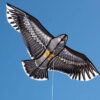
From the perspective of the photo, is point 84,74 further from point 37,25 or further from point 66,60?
point 37,25

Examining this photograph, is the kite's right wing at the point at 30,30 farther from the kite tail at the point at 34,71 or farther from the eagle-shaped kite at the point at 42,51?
the kite tail at the point at 34,71

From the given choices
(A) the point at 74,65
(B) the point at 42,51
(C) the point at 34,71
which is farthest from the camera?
(A) the point at 74,65

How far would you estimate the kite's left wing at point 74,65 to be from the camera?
29359 millimetres

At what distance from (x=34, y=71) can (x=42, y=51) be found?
750 millimetres

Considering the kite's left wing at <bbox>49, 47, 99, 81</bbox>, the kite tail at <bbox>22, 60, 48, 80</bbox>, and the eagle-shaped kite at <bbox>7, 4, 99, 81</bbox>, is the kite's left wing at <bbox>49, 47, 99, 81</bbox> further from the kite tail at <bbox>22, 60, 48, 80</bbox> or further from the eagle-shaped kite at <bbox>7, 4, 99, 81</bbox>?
the kite tail at <bbox>22, 60, 48, 80</bbox>

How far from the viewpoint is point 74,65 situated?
30172mm

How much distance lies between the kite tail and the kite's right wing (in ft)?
0.94

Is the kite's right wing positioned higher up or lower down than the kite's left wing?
higher up

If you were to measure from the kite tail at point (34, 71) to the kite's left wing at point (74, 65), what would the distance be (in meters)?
0.42

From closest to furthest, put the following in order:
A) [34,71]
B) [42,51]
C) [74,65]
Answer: [42,51] → [34,71] → [74,65]

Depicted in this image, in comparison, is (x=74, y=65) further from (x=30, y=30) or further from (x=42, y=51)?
(x=30, y=30)

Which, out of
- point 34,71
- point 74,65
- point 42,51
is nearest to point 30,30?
point 42,51

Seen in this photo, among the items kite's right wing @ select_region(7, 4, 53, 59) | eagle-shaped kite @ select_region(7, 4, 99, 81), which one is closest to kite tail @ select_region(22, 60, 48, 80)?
eagle-shaped kite @ select_region(7, 4, 99, 81)

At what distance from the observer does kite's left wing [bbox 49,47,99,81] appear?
29.4 meters
